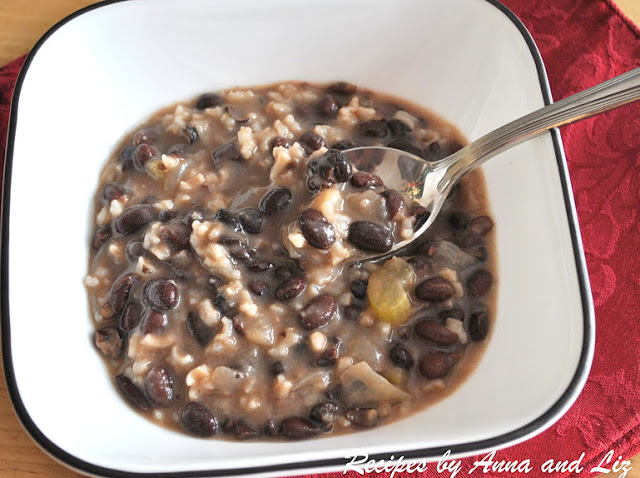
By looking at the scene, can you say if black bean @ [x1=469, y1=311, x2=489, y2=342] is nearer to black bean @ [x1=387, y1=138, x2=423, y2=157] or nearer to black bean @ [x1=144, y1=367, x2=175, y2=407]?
black bean @ [x1=387, y1=138, x2=423, y2=157]

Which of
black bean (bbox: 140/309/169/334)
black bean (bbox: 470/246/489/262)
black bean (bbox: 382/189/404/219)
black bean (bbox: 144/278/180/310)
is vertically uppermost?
black bean (bbox: 382/189/404/219)

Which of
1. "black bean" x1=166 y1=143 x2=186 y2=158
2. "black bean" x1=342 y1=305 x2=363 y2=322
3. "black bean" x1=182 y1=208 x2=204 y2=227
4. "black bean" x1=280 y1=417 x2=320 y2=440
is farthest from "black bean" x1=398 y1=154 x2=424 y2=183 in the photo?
"black bean" x1=280 y1=417 x2=320 y2=440

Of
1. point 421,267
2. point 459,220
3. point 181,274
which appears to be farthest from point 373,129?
point 181,274

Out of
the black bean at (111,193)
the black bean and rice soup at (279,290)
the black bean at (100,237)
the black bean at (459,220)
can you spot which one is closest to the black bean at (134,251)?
the black bean and rice soup at (279,290)

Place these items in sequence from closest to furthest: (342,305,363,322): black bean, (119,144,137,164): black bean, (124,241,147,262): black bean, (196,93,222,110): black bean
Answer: (342,305,363,322): black bean, (124,241,147,262): black bean, (119,144,137,164): black bean, (196,93,222,110): black bean

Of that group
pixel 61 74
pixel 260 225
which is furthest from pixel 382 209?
pixel 61 74

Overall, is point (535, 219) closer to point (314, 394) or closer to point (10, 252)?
point (314, 394)
